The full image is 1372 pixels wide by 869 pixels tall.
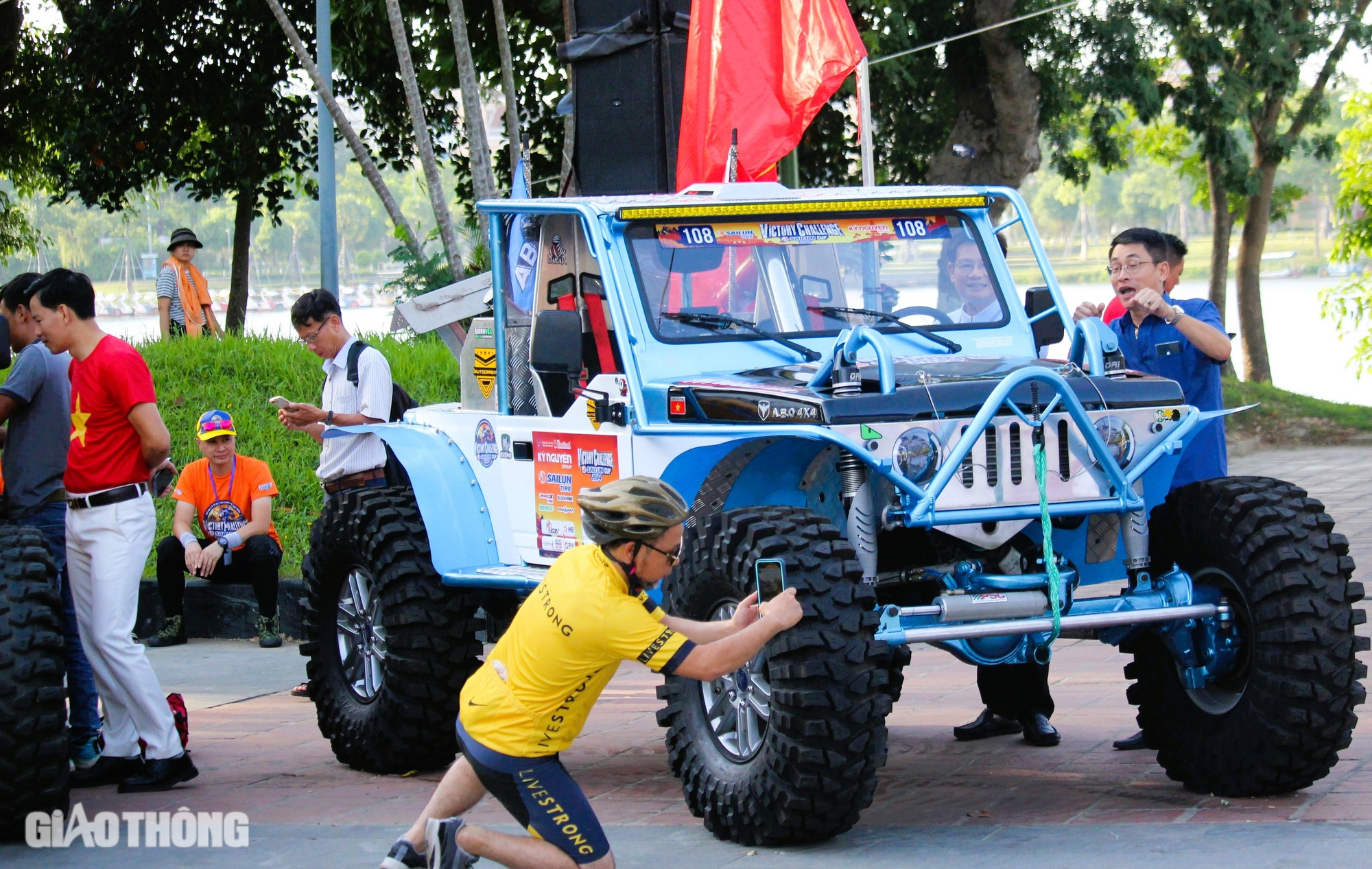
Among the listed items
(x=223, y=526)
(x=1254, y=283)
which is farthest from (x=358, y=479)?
(x=1254, y=283)

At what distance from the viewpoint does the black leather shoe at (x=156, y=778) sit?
21.5ft

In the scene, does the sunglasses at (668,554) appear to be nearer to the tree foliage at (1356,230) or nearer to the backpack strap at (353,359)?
the backpack strap at (353,359)

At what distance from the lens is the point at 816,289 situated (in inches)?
265

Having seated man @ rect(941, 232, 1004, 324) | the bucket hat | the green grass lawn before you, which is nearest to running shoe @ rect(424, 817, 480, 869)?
seated man @ rect(941, 232, 1004, 324)

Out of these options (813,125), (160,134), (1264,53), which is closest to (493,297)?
(813,125)

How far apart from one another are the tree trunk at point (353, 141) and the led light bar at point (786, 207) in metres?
8.70

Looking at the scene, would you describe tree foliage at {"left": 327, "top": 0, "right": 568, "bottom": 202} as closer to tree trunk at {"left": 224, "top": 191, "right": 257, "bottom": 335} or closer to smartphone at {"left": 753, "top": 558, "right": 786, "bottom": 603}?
tree trunk at {"left": 224, "top": 191, "right": 257, "bottom": 335}

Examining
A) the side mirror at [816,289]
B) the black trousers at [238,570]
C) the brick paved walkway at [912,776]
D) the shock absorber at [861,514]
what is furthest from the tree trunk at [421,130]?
the shock absorber at [861,514]

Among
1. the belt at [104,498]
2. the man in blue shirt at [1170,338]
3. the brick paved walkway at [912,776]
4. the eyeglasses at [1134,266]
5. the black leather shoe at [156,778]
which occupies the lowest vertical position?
the brick paved walkway at [912,776]

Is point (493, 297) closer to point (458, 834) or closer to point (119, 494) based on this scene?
point (119, 494)

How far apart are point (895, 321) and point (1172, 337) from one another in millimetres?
1098

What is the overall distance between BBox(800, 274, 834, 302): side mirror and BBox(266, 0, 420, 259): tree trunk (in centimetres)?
879

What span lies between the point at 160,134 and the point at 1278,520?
19.0 metres

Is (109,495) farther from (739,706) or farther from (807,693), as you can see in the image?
(807,693)
